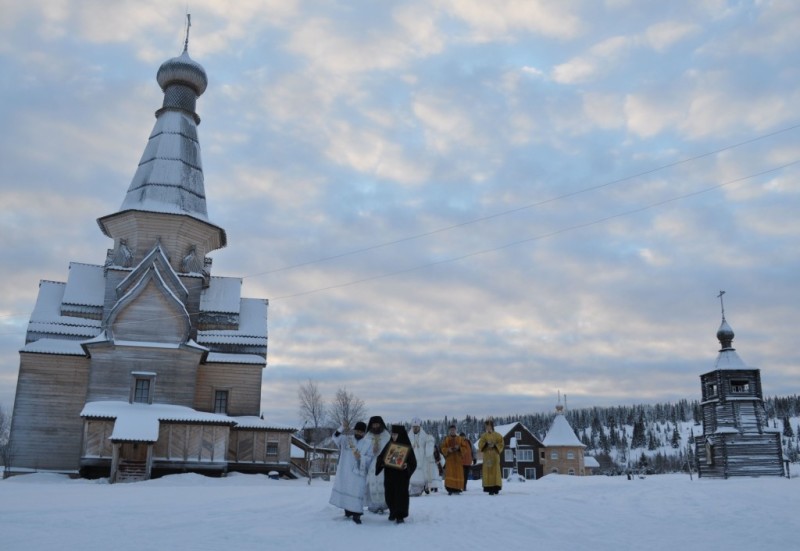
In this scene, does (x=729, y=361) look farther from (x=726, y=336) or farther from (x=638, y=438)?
(x=638, y=438)

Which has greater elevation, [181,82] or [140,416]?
[181,82]

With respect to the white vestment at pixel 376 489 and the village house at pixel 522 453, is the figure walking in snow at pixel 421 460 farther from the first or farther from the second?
the village house at pixel 522 453

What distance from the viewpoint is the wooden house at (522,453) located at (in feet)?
238

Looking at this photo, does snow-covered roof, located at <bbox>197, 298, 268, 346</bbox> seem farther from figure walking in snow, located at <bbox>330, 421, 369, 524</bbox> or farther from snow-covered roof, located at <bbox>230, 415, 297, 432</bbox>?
figure walking in snow, located at <bbox>330, 421, 369, 524</bbox>

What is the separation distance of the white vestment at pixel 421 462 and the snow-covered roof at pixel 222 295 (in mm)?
20097

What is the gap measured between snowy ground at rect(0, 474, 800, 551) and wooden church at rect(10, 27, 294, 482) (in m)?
15.2

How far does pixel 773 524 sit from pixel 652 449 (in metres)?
155

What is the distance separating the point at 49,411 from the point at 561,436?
49.8 metres

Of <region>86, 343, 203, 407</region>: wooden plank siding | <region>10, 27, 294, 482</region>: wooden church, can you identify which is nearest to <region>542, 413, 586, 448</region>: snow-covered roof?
<region>10, 27, 294, 482</region>: wooden church

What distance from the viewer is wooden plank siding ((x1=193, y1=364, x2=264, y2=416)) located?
35.1m

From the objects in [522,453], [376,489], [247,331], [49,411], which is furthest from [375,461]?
[522,453]

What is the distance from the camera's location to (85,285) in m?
36.4

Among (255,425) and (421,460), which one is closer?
(421,460)

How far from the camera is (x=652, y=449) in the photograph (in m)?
153
